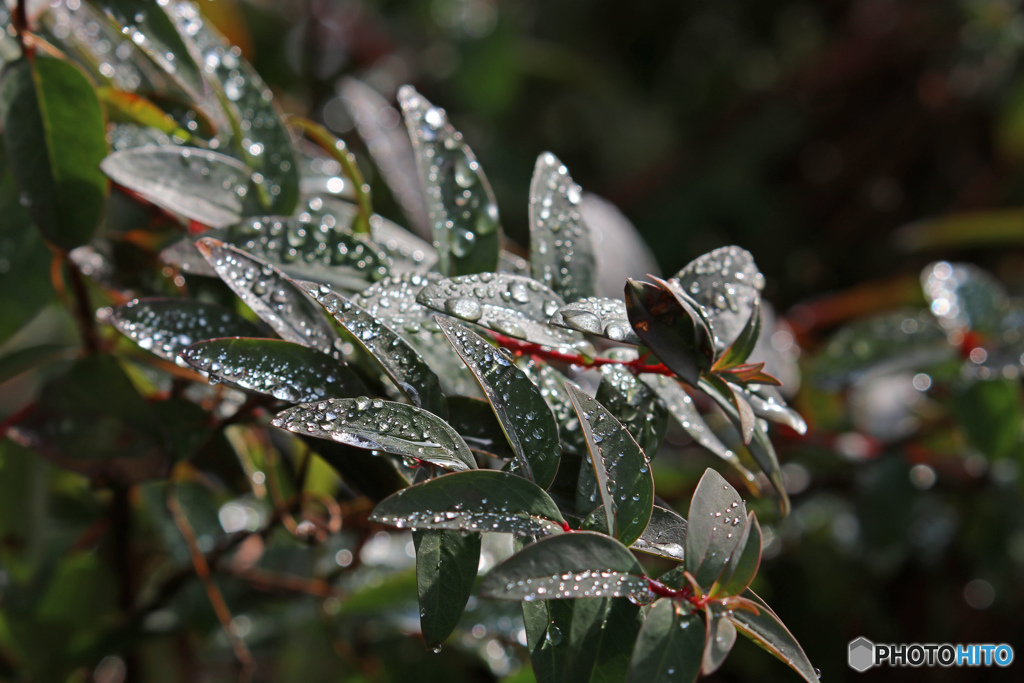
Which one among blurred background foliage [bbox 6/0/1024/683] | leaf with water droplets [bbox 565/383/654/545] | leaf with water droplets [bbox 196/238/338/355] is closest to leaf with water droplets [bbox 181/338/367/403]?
leaf with water droplets [bbox 196/238/338/355]

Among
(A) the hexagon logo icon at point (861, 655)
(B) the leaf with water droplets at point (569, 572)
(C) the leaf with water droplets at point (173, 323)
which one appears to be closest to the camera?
(B) the leaf with water droplets at point (569, 572)

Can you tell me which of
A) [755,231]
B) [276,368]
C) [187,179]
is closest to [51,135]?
[187,179]

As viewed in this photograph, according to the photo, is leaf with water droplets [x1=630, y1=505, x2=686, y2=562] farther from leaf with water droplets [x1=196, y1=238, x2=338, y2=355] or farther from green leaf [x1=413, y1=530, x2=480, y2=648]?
leaf with water droplets [x1=196, y1=238, x2=338, y2=355]

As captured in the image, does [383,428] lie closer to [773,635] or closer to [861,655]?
[773,635]

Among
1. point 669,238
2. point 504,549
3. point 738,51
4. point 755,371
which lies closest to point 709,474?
point 755,371

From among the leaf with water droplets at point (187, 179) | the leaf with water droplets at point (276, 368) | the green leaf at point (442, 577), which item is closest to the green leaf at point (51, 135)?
the leaf with water droplets at point (187, 179)

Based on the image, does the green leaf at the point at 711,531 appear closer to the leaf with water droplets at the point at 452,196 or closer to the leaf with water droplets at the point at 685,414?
the leaf with water droplets at the point at 685,414

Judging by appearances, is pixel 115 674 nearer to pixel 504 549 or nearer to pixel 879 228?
pixel 504 549
